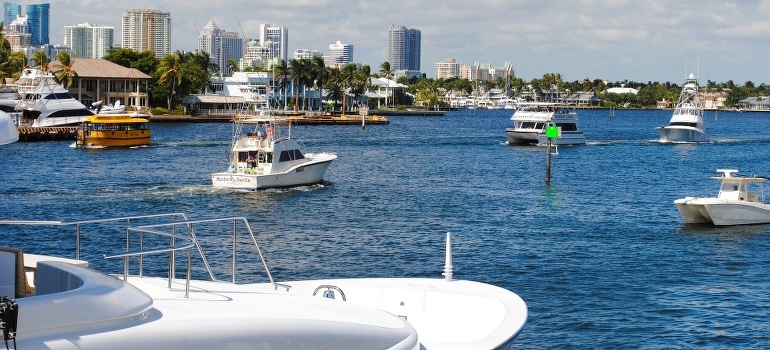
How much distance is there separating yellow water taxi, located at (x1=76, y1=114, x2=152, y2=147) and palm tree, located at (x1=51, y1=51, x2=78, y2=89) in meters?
42.5

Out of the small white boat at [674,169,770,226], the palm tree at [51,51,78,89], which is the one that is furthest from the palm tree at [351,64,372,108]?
the small white boat at [674,169,770,226]

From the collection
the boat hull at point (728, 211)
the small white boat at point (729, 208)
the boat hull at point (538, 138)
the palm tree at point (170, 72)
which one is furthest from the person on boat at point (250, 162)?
the palm tree at point (170, 72)

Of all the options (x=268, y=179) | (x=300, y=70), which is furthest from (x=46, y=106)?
(x=300, y=70)

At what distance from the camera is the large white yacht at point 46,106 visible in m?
105

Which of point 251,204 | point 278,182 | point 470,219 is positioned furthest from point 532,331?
point 278,182

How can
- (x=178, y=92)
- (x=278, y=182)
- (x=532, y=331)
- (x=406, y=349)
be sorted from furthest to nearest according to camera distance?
1. (x=178, y=92)
2. (x=278, y=182)
3. (x=532, y=331)
4. (x=406, y=349)

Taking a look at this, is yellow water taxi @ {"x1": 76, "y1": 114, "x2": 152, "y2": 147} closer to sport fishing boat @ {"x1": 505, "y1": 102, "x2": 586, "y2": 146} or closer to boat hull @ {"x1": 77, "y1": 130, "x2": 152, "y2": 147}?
boat hull @ {"x1": 77, "y1": 130, "x2": 152, "y2": 147}

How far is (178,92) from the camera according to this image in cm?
15450

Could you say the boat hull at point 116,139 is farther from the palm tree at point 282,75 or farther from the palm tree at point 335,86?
the palm tree at point 335,86

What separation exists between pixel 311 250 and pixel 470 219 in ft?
34.4

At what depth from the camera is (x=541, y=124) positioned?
9831 centimetres

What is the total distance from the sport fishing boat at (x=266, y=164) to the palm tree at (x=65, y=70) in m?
82.7

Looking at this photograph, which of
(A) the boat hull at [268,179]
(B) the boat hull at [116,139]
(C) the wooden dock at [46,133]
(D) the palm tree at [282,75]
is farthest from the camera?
(D) the palm tree at [282,75]

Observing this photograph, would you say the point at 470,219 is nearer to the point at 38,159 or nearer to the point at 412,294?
the point at 412,294
